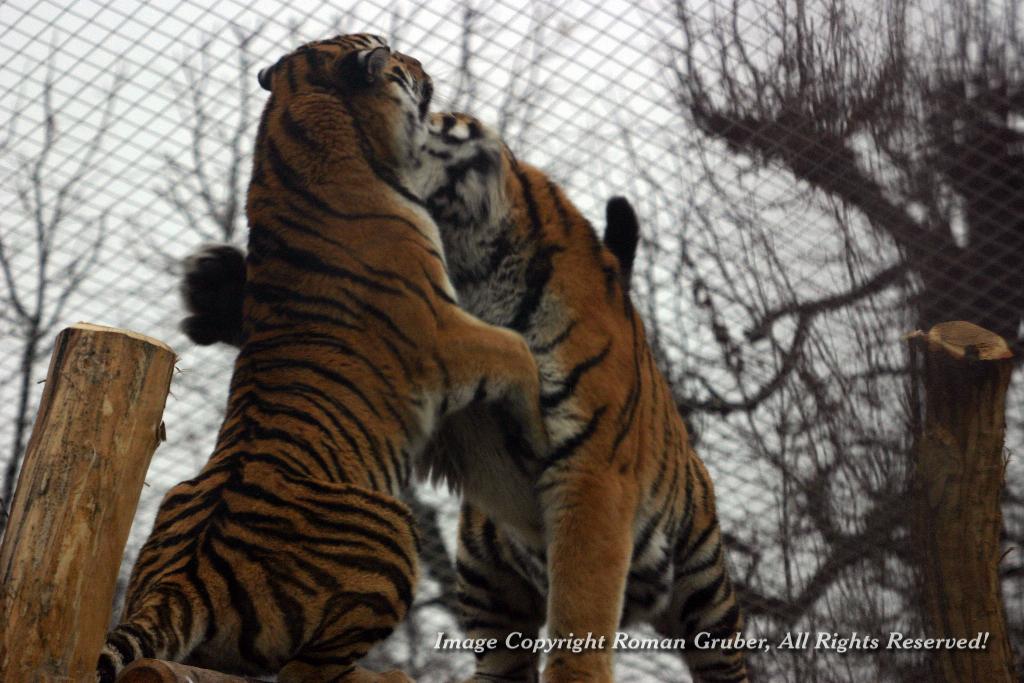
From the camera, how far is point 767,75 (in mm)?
4191

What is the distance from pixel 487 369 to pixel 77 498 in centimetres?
82

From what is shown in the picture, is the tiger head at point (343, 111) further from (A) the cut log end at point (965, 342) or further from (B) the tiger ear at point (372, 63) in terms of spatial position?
(A) the cut log end at point (965, 342)

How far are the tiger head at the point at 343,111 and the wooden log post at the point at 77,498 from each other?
2.75ft

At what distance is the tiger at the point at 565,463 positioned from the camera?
224cm

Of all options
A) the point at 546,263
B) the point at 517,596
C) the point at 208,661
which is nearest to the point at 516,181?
the point at 546,263

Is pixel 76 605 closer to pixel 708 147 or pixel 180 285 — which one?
pixel 180 285

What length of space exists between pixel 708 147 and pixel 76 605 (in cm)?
331

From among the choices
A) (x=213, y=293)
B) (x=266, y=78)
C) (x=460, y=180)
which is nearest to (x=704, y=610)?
(x=460, y=180)

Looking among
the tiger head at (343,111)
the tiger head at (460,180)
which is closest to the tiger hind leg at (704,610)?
the tiger head at (460,180)

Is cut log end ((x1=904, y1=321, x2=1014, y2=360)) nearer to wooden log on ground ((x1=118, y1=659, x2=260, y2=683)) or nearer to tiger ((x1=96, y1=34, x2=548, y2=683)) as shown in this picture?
tiger ((x1=96, y1=34, x2=548, y2=683))

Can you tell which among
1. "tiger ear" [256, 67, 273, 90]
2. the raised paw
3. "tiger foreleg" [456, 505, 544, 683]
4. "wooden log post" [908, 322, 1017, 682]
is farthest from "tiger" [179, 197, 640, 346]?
"wooden log post" [908, 322, 1017, 682]

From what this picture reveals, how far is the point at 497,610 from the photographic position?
2.58 meters

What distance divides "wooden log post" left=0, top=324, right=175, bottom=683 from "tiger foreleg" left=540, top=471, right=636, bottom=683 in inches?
35.3

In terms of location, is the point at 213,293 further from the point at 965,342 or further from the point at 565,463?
the point at 965,342
